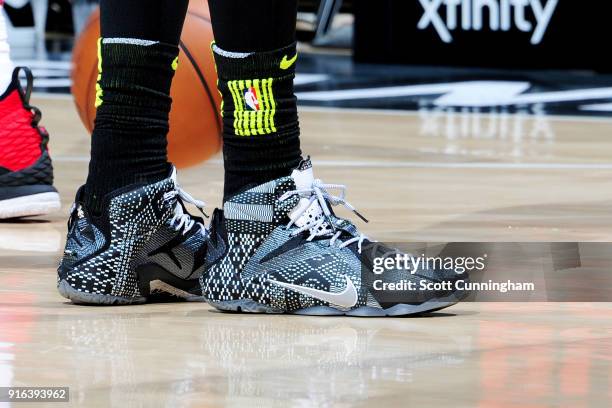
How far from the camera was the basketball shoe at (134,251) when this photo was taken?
4.83ft

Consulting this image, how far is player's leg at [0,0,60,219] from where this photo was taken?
2049mm

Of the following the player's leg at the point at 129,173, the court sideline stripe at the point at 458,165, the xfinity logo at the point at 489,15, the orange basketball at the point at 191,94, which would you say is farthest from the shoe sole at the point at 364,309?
the xfinity logo at the point at 489,15

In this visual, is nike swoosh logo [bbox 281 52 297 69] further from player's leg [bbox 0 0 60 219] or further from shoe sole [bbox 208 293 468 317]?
player's leg [bbox 0 0 60 219]

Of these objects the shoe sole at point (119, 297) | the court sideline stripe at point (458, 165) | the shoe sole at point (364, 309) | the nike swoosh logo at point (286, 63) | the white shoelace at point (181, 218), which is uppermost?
the nike swoosh logo at point (286, 63)

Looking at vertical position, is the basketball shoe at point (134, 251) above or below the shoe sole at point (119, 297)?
above

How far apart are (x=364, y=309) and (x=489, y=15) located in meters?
4.04

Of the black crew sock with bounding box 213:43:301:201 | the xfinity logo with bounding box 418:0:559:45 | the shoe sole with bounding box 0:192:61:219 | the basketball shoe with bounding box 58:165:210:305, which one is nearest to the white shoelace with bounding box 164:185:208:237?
the basketball shoe with bounding box 58:165:210:305

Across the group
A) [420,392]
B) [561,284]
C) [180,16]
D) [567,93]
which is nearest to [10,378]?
[420,392]

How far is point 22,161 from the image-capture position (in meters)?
2.09

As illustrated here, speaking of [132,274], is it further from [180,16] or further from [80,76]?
[80,76]

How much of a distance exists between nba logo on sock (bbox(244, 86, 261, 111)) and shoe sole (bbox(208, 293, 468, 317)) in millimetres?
210

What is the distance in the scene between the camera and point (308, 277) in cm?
141

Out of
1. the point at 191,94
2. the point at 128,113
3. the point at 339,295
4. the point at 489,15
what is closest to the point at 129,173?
the point at 128,113

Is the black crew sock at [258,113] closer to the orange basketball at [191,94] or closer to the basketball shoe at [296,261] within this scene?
the basketball shoe at [296,261]
